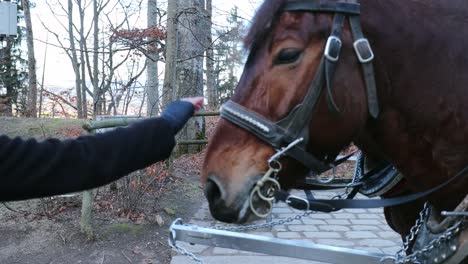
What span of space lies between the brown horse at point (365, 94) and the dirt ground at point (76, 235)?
300 centimetres

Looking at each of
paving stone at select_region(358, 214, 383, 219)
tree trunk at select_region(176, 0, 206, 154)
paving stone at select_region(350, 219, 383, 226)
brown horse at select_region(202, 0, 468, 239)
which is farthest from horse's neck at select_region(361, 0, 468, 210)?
tree trunk at select_region(176, 0, 206, 154)

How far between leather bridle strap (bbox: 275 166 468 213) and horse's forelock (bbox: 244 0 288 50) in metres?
0.56

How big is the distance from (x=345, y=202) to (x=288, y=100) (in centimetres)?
63

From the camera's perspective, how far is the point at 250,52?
5.23 feet

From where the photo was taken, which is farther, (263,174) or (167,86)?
(167,86)

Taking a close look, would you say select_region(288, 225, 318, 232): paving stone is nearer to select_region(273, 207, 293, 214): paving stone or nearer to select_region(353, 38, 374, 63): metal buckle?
select_region(273, 207, 293, 214): paving stone

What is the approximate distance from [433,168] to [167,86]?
4833 mm

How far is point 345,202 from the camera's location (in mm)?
1877

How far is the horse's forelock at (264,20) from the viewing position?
154 cm

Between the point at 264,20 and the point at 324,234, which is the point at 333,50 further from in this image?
the point at 324,234

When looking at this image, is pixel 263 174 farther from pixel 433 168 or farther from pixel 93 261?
pixel 93 261

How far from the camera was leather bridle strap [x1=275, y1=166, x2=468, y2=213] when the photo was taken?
1647 millimetres

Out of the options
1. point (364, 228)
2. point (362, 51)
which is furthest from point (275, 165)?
point (364, 228)

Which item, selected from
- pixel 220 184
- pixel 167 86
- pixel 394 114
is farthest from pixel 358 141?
pixel 167 86
